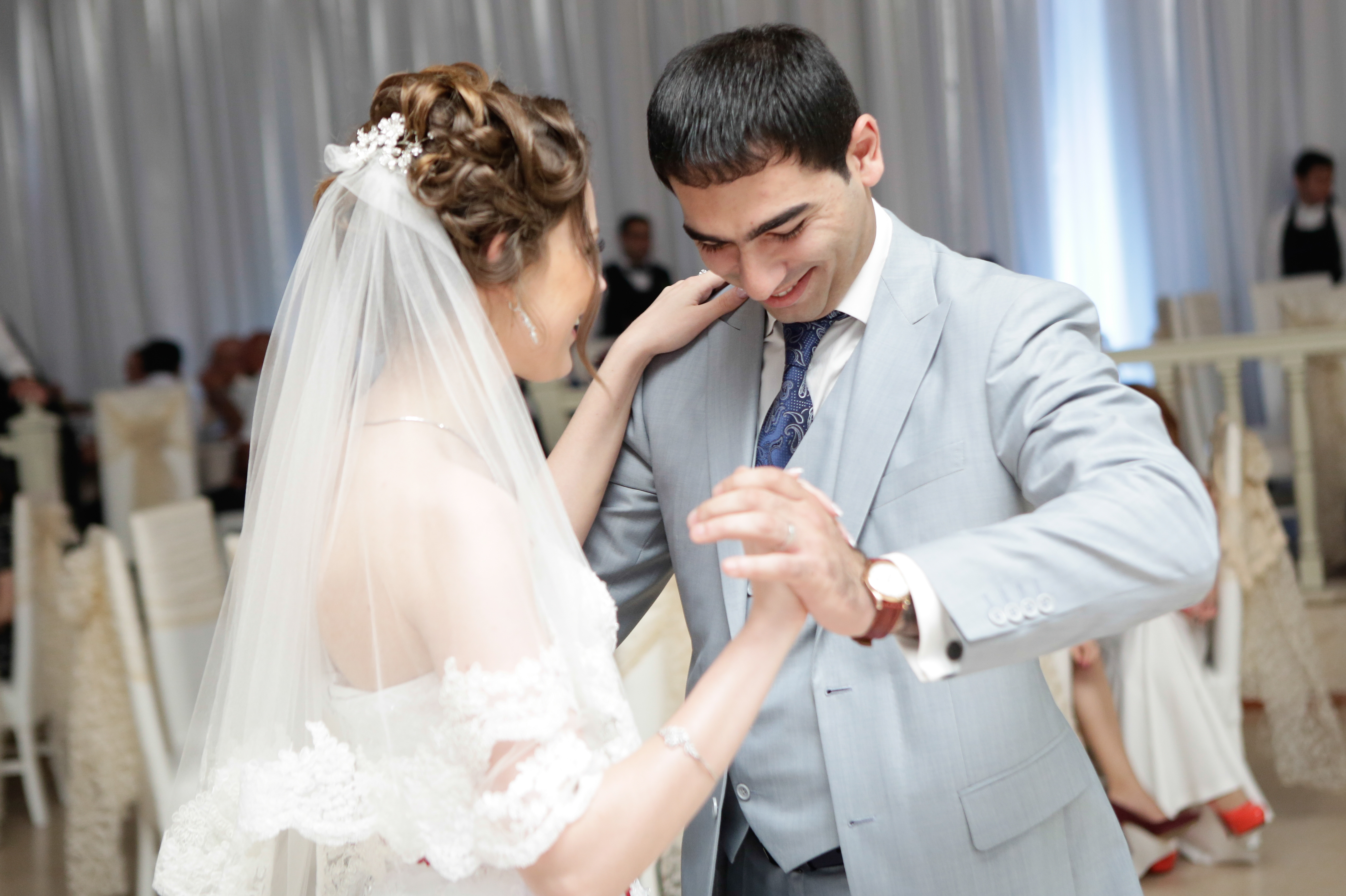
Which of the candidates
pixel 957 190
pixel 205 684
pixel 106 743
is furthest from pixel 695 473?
pixel 957 190

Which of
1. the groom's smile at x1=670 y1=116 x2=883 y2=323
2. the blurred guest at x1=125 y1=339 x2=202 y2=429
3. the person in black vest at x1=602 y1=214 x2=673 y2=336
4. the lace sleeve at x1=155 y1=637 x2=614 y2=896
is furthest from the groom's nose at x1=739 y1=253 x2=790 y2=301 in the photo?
the person in black vest at x1=602 y1=214 x2=673 y2=336

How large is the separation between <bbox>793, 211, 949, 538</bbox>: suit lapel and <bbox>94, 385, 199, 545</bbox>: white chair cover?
4.55m

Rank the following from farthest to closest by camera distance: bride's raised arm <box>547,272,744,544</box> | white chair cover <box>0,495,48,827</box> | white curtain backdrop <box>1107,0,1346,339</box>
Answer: white curtain backdrop <box>1107,0,1346,339</box> → white chair cover <box>0,495,48,827</box> → bride's raised arm <box>547,272,744,544</box>

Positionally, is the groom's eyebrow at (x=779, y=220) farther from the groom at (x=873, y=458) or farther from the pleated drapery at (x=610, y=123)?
the pleated drapery at (x=610, y=123)

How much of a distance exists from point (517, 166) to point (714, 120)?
0.75ft

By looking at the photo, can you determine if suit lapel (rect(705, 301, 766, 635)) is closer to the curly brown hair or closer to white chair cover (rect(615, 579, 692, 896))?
the curly brown hair

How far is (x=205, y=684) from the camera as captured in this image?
1.49 metres

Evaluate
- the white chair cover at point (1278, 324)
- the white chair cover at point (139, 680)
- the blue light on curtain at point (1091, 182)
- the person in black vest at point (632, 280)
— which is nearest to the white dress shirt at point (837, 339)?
the white chair cover at point (139, 680)

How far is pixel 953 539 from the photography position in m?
1.14

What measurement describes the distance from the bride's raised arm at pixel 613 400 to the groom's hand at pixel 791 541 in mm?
497

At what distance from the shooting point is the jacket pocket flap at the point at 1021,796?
4.27ft

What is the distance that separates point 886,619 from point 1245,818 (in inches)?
108

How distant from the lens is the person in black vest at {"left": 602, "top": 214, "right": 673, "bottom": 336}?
786 cm

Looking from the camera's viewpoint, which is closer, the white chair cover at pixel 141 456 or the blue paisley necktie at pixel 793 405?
the blue paisley necktie at pixel 793 405
